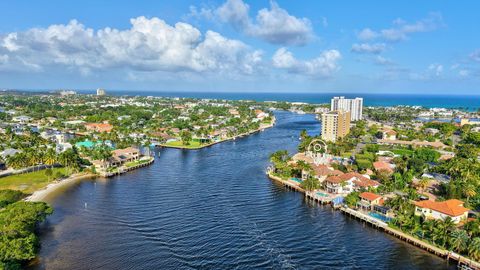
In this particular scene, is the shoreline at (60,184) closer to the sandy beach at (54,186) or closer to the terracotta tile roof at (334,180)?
the sandy beach at (54,186)

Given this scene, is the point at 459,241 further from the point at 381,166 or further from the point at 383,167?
the point at 381,166

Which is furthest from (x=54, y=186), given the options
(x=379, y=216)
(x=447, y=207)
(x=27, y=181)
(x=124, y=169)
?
(x=447, y=207)

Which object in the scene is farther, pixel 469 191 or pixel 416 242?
pixel 469 191

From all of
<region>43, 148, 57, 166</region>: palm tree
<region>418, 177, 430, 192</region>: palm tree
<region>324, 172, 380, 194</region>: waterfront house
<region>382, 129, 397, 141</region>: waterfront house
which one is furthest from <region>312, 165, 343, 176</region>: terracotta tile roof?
<region>382, 129, 397, 141</region>: waterfront house

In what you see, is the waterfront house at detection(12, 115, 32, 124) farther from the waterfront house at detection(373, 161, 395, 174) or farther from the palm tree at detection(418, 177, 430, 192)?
the palm tree at detection(418, 177, 430, 192)

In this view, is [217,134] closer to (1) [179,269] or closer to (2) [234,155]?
(2) [234,155]

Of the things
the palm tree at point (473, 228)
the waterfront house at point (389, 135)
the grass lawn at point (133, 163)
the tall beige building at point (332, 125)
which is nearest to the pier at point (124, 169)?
the grass lawn at point (133, 163)

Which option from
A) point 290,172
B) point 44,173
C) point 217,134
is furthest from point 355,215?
point 217,134
